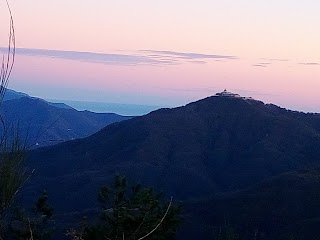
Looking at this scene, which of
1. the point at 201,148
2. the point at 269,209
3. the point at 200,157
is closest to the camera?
the point at 269,209

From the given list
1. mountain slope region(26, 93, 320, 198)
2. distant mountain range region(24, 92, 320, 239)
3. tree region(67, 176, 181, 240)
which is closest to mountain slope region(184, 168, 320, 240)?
distant mountain range region(24, 92, 320, 239)

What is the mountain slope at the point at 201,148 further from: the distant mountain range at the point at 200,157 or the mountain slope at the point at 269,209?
the mountain slope at the point at 269,209

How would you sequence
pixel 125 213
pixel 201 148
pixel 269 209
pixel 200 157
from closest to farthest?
pixel 125 213
pixel 269 209
pixel 200 157
pixel 201 148

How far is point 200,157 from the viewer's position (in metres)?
94.8

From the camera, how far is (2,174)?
7.41 metres

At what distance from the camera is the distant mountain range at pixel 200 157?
71688mm

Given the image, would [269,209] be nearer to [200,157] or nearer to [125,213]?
[200,157]

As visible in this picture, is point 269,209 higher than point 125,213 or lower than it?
lower

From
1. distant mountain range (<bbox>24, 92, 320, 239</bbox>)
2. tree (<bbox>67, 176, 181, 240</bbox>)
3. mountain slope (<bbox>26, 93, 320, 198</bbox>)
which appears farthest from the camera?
mountain slope (<bbox>26, 93, 320, 198</bbox>)

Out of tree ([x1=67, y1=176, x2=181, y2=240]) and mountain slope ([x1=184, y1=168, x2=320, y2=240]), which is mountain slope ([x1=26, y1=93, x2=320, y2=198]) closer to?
mountain slope ([x1=184, y1=168, x2=320, y2=240])

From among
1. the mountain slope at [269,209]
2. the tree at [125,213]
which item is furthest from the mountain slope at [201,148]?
the tree at [125,213]

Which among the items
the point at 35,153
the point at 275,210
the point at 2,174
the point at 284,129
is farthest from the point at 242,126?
the point at 2,174

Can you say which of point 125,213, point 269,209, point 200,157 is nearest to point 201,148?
point 200,157

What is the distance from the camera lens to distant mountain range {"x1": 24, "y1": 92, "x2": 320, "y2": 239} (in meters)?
71.7
